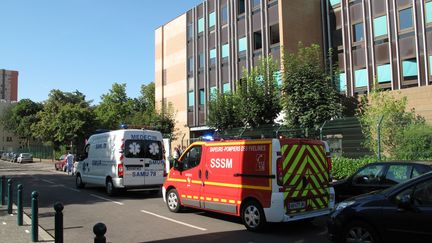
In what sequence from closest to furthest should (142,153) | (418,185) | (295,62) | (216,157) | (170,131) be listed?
(418,185) < (216,157) < (142,153) < (295,62) < (170,131)

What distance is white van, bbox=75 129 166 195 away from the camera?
15562mm

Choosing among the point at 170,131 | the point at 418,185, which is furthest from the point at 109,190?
the point at 170,131

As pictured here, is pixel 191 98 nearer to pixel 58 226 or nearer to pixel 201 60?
pixel 201 60

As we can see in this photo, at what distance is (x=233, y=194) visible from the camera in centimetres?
985

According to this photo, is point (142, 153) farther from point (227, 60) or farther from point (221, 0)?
point (221, 0)

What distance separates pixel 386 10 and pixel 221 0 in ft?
50.9

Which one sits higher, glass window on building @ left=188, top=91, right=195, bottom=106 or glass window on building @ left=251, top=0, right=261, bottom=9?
glass window on building @ left=251, top=0, right=261, bottom=9

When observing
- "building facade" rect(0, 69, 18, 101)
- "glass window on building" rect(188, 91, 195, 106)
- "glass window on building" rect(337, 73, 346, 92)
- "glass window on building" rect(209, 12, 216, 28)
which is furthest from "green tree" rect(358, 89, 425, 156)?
"building facade" rect(0, 69, 18, 101)

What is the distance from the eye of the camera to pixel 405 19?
89.1 ft

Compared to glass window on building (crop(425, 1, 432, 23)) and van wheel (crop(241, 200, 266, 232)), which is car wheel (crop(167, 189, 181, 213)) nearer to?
van wheel (crop(241, 200, 266, 232))

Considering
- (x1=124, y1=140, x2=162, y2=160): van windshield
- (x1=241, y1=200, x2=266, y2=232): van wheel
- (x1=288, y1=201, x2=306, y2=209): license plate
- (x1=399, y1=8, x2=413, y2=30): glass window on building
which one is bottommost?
(x1=241, y1=200, x2=266, y2=232): van wheel

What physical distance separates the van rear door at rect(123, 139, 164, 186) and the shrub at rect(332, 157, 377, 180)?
716 centimetres

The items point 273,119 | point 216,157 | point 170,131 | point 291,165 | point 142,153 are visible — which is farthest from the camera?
point 170,131

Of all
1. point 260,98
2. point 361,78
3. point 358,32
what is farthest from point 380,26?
point 260,98
